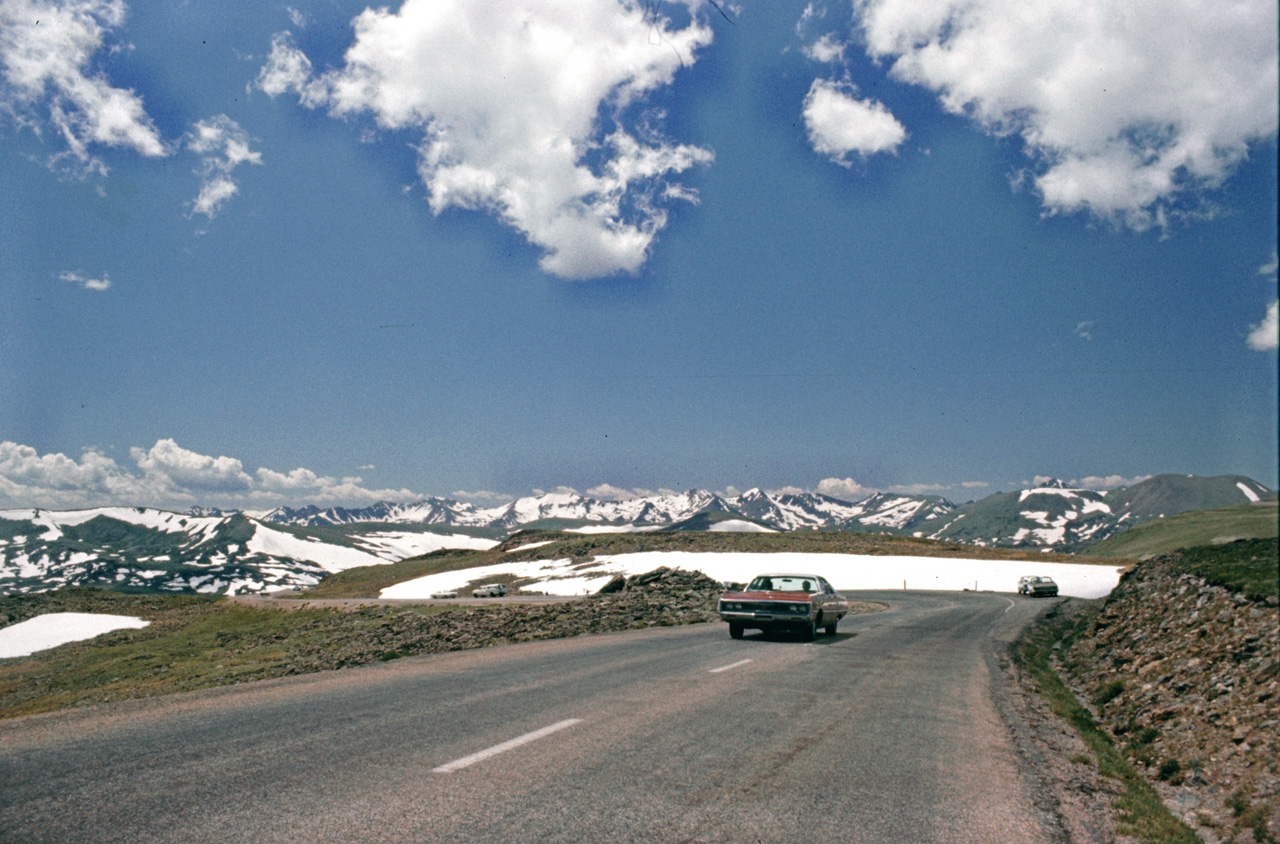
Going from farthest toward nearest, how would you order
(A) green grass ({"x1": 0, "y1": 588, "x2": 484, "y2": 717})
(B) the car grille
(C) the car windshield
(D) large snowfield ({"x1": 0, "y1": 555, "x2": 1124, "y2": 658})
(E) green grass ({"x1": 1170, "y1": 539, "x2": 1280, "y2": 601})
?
1. (D) large snowfield ({"x1": 0, "y1": 555, "x2": 1124, "y2": 658})
2. (C) the car windshield
3. (A) green grass ({"x1": 0, "y1": 588, "x2": 484, "y2": 717})
4. (B) the car grille
5. (E) green grass ({"x1": 1170, "y1": 539, "x2": 1280, "y2": 601})

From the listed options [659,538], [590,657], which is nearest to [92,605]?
[659,538]

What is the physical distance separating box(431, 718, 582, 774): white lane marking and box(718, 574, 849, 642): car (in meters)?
11.8

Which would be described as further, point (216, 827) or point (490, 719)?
point (490, 719)

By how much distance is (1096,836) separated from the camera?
591 centimetres

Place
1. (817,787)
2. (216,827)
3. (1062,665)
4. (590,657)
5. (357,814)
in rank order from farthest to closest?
(1062,665) < (590,657) < (817,787) < (357,814) < (216,827)

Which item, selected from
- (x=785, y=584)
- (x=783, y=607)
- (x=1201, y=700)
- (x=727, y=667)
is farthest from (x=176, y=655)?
(x=1201, y=700)

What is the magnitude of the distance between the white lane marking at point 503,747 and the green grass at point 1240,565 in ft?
31.5

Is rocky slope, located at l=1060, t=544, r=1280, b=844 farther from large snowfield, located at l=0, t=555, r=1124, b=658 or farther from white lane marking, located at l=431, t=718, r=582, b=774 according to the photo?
large snowfield, located at l=0, t=555, r=1124, b=658

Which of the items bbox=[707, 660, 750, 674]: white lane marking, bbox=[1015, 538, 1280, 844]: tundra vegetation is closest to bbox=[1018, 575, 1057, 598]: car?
bbox=[1015, 538, 1280, 844]: tundra vegetation

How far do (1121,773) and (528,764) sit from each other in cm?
697

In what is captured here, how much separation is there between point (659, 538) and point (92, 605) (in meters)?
77.1

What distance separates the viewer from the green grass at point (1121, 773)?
634 cm

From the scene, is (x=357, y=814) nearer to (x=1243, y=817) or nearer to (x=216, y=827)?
(x=216, y=827)

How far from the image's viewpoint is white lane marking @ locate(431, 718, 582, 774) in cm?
655
